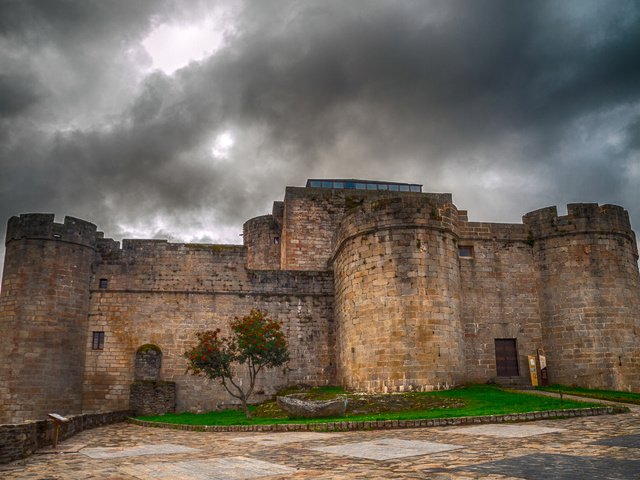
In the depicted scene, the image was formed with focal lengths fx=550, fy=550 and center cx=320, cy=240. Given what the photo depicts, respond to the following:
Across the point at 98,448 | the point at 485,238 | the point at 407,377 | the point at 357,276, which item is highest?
the point at 485,238

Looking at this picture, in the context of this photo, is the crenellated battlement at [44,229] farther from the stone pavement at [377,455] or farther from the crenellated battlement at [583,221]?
the crenellated battlement at [583,221]

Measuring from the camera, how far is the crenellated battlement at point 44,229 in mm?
23078

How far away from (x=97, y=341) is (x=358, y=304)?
1163 cm

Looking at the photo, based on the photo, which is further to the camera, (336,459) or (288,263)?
(288,263)

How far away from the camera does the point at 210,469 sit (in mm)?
8273

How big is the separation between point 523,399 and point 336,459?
9.56 m

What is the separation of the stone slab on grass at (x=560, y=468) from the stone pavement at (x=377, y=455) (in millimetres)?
11

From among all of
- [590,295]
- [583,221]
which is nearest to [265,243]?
[583,221]

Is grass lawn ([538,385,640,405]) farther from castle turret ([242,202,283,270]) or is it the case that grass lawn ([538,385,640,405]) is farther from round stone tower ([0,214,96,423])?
round stone tower ([0,214,96,423])

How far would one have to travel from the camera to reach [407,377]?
1858 cm

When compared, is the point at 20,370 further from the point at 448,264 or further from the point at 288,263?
the point at 448,264

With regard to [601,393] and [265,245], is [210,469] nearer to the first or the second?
[601,393]

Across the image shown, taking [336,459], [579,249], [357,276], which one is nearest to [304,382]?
[357,276]

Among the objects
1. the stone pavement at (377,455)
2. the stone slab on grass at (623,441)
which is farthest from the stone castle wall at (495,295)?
the stone slab on grass at (623,441)
